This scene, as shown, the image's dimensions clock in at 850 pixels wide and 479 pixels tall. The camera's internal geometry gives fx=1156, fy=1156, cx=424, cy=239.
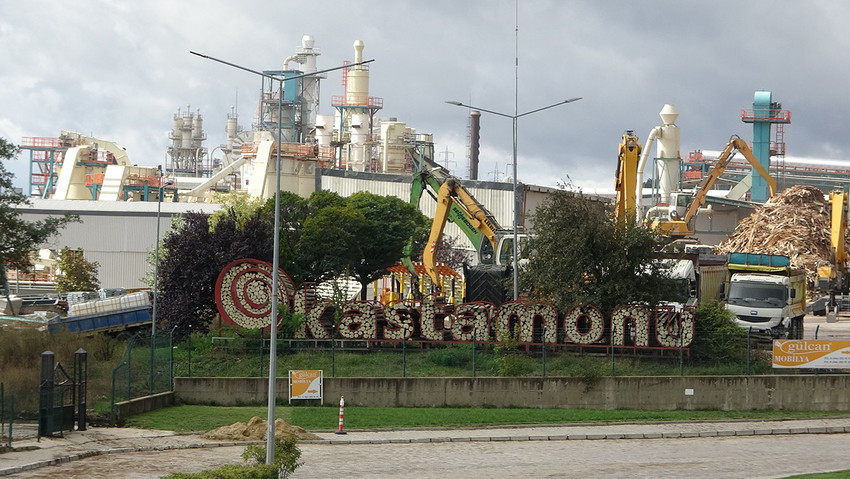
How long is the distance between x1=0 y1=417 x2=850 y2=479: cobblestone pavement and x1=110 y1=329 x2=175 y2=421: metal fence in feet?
11.0

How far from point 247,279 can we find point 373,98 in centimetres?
9808

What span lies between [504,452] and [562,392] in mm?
8885

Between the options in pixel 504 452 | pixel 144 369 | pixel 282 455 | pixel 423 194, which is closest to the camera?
pixel 282 455

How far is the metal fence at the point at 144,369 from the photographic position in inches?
1480

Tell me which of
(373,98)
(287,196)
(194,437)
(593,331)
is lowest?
(194,437)

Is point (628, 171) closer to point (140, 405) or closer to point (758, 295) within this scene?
point (758, 295)

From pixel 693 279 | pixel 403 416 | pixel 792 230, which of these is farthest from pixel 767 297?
pixel 792 230

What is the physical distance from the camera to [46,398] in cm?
3198

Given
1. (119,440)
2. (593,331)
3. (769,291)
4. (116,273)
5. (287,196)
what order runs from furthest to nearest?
1. (116,273)
2. (287,196)
3. (769,291)
4. (593,331)
5. (119,440)

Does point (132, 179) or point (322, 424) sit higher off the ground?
point (132, 179)

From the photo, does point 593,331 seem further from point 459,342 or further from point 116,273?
point 116,273

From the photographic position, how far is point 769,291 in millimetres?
48094

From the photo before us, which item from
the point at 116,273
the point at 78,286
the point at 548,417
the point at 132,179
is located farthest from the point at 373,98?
the point at 548,417

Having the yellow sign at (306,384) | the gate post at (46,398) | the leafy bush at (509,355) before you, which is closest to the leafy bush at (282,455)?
the gate post at (46,398)
